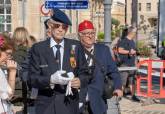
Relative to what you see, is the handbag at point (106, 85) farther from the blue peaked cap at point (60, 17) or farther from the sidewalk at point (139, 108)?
the sidewalk at point (139, 108)

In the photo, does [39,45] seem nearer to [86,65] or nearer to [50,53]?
[50,53]

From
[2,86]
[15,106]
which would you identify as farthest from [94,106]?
[15,106]

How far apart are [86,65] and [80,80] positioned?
1.94 feet

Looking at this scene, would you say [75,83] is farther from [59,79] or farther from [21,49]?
[21,49]

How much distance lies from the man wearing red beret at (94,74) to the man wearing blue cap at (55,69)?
0.59 m

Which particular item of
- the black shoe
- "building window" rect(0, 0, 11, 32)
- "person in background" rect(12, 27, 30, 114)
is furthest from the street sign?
"building window" rect(0, 0, 11, 32)

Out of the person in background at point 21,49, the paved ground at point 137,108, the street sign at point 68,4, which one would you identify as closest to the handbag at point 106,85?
the person in background at point 21,49

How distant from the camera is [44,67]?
213 inches

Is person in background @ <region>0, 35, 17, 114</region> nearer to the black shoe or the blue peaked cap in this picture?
the blue peaked cap

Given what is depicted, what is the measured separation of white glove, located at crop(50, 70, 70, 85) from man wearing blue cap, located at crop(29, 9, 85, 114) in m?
0.04

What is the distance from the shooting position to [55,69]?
539 cm

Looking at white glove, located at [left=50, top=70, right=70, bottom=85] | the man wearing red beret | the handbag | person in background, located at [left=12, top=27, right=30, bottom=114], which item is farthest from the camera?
person in background, located at [left=12, top=27, right=30, bottom=114]

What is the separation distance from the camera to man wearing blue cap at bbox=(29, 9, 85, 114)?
17.6ft

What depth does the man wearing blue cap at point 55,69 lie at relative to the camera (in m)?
5.38
